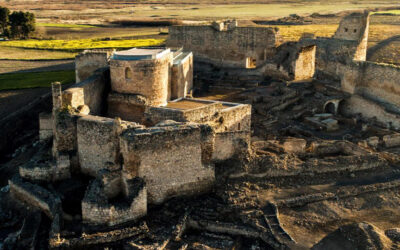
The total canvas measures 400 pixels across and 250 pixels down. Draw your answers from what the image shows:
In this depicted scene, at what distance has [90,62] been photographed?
2455cm

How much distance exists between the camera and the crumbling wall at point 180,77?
2364 cm

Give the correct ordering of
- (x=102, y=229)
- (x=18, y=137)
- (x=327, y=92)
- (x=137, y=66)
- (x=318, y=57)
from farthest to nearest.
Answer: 1. (x=318, y=57)
2. (x=327, y=92)
3. (x=18, y=137)
4. (x=137, y=66)
5. (x=102, y=229)

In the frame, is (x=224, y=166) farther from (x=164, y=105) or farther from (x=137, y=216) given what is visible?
(x=164, y=105)

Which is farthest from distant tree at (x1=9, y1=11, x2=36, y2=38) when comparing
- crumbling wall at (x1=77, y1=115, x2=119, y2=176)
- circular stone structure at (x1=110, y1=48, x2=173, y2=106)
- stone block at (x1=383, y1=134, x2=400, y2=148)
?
stone block at (x1=383, y1=134, x2=400, y2=148)

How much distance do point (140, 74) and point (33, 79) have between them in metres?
18.7

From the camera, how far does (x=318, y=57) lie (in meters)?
34.2

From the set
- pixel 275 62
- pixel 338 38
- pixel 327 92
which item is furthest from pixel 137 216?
pixel 338 38

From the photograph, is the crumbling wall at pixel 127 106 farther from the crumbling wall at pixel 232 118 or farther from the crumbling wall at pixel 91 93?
the crumbling wall at pixel 232 118

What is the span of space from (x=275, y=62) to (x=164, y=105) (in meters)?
15.0

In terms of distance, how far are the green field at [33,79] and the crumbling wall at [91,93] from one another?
12871 mm

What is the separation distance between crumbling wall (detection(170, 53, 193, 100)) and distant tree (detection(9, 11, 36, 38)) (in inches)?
1641

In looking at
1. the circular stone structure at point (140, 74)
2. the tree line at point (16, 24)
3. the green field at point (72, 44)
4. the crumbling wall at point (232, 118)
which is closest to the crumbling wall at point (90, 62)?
the circular stone structure at point (140, 74)

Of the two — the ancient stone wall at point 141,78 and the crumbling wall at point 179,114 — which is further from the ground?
the ancient stone wall at point 141,78

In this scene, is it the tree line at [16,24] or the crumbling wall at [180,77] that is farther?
the tree line at [16,24]
